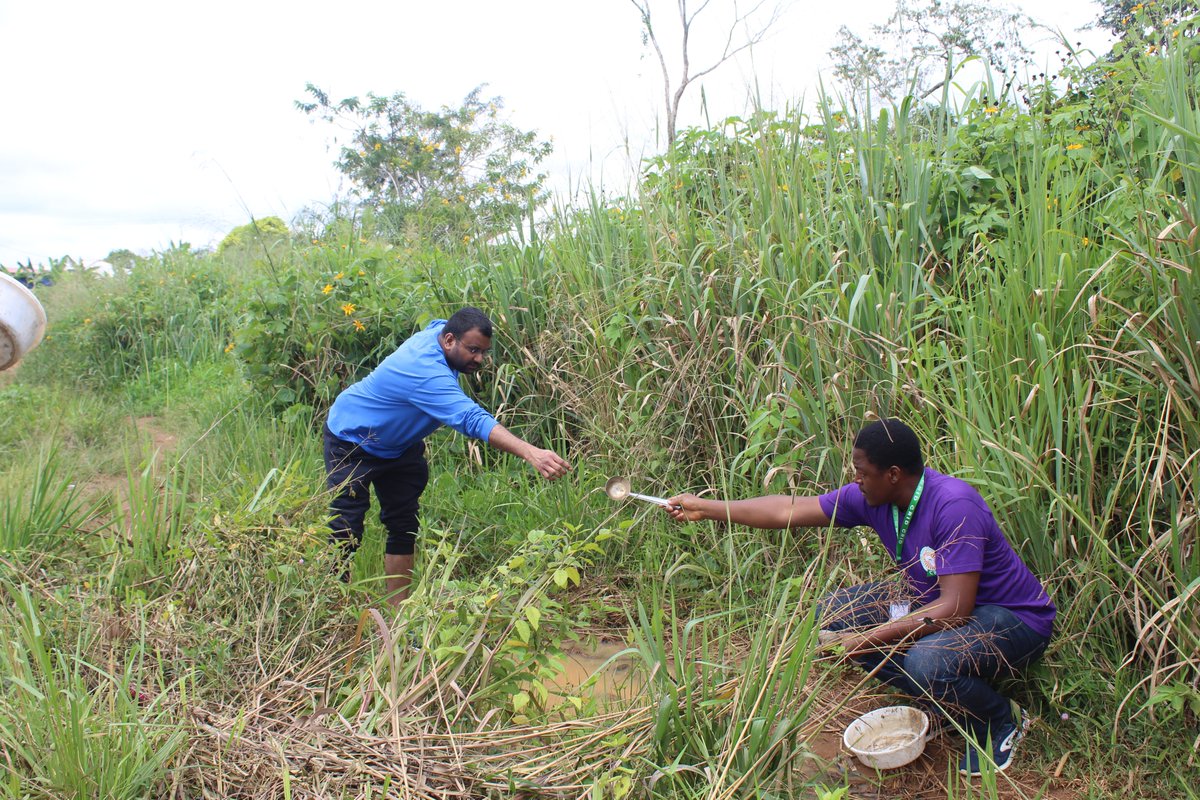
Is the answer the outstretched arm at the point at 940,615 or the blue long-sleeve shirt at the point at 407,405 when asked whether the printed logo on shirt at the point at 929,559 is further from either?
the blue long-sleeve shirt at the point at 407,405

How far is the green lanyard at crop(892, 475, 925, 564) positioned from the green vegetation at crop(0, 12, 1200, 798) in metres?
0.27

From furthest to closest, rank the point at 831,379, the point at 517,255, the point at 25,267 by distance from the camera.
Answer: the point at 25,267
the point at 517,255
the point at 831,379

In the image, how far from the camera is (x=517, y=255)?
539cm

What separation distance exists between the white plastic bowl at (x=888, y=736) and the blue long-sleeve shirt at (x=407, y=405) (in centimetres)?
189

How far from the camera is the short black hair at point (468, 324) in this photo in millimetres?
4090

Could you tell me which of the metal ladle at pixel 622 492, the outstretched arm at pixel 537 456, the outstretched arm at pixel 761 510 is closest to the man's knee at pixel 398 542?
the outstretched arm at pixel 537 456

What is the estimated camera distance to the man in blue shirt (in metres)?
3.97

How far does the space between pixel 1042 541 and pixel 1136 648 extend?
43cm

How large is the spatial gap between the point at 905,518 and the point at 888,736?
2.28ft

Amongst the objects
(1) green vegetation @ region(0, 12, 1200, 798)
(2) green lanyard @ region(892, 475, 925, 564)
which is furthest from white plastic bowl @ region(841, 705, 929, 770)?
(2) green lanyard @ region(892, 475, 925, 564)

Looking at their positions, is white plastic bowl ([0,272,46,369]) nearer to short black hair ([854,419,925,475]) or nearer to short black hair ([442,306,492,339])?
short black hair ([442,306,492,339])

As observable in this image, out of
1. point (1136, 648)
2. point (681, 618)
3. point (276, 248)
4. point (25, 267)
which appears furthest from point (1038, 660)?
point (25, 267)

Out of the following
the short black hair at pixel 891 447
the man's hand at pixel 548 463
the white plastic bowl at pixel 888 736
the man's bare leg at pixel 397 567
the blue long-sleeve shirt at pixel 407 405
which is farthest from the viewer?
the man's bare leg at pixel 397 567

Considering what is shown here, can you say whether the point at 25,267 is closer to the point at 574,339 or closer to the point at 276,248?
the point at 276,248
